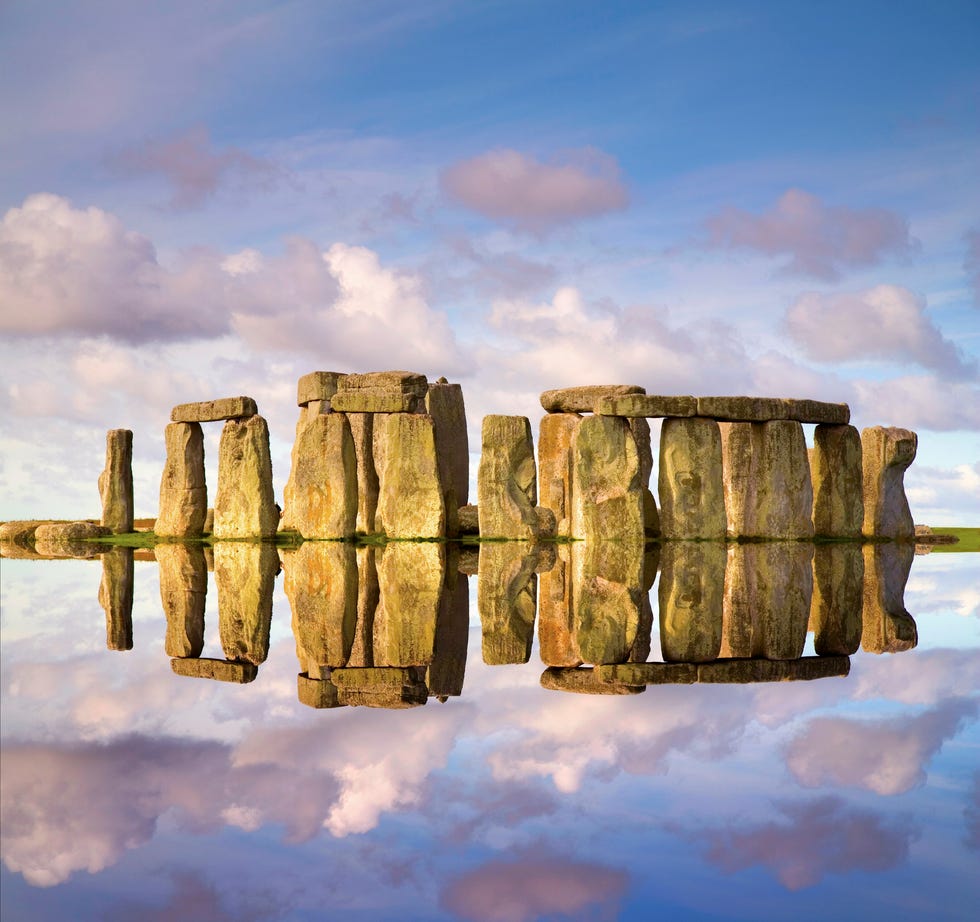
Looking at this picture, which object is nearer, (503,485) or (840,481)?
(503,485)

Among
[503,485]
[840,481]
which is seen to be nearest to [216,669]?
[503,485]

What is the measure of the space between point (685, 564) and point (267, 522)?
7.22 m

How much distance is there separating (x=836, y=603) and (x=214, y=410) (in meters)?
11.3

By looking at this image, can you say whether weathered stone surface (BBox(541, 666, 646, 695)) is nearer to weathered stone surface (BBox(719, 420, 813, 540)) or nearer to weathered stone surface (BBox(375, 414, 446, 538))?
weathered stone surface (BBox(375, 414, 446, 538))

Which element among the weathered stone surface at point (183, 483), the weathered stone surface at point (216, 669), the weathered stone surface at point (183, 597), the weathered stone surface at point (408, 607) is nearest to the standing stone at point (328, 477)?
the weathered stone surface at point (183, 597)

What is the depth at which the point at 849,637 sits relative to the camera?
8.07m

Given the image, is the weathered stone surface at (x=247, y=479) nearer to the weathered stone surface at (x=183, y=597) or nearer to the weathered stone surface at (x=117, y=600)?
the weathered stone surface at (x=183, y=597)

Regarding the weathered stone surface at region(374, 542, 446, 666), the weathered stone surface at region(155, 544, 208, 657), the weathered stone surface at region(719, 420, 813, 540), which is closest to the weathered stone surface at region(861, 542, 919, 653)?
the weathered stone surface at region(719, 420, 813, 540)

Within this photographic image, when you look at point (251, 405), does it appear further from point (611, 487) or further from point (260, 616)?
point (260, 616)

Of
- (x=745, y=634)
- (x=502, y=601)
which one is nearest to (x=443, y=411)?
(x=502, y=601)

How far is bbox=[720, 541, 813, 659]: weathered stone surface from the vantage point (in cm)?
766

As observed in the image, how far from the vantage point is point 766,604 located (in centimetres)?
955

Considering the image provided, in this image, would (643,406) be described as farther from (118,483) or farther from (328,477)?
(118,483)

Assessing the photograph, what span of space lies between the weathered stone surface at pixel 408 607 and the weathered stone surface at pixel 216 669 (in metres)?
0.74
